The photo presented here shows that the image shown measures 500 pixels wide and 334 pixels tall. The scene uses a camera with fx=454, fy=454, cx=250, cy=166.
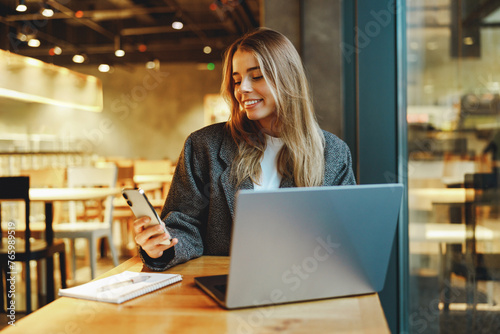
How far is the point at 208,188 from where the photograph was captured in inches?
57.5

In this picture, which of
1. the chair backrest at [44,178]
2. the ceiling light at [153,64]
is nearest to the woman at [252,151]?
the chair backrest at [44,178]

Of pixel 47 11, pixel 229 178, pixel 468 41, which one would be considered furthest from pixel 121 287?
pixel 47 11

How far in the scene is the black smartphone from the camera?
2.88 ft

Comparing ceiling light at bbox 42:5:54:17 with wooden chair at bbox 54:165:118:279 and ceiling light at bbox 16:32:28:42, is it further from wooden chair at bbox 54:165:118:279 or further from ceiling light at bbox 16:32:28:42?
wooden chair at bbox 54:165:118:279

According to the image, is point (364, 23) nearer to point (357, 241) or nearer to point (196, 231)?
point (196, 231)

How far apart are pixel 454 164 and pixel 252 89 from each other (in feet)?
3.07

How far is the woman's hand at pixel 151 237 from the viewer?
1.01 metres

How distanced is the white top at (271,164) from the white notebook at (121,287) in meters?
0.54

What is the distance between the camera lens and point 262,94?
1464mm

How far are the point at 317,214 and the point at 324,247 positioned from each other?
7cm

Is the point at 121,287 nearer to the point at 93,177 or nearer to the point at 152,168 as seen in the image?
the point at 93,177

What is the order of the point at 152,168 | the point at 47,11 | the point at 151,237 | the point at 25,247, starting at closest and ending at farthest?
1. the point at 151,237
2. the point at 25,247
3. the point at 152,168
4. the point at 47,11

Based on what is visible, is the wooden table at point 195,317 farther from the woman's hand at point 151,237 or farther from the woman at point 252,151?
the woman at point 252,151

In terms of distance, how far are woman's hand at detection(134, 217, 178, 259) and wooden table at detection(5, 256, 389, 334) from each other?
149 mm
